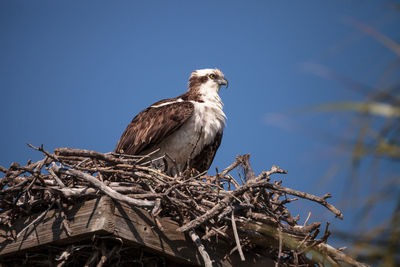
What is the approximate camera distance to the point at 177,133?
18.8 ft

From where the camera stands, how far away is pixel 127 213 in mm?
3127

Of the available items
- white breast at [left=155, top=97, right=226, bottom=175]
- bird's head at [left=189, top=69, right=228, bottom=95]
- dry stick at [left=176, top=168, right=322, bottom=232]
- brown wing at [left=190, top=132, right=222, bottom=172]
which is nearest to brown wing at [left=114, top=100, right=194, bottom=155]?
white breast at [left=155, top=97, right=226, bottom=175]

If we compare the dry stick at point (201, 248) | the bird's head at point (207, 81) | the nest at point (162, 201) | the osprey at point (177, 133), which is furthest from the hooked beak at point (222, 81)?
the dry stick at point (201, 248)

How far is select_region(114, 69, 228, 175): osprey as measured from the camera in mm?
5598

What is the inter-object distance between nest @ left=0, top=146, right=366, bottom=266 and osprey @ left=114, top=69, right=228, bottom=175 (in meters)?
1.69

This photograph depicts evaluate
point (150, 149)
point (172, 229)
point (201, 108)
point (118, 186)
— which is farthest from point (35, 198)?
point (201, 108)

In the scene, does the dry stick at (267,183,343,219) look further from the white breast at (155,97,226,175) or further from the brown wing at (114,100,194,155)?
the brown wing at (114,100,194,155)

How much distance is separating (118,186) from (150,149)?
2.15 m

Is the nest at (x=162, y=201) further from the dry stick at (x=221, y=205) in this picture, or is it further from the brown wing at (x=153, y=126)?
the brown wing at (x=153, y=126)

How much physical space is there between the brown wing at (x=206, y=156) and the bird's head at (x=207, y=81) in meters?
0.94

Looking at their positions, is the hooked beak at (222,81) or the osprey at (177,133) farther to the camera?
the hooked beak at (222,81)

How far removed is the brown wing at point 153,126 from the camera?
557cm

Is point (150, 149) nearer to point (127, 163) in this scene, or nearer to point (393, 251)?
point (127, 163)

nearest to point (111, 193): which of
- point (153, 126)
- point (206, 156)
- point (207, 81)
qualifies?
point (153, 126)
